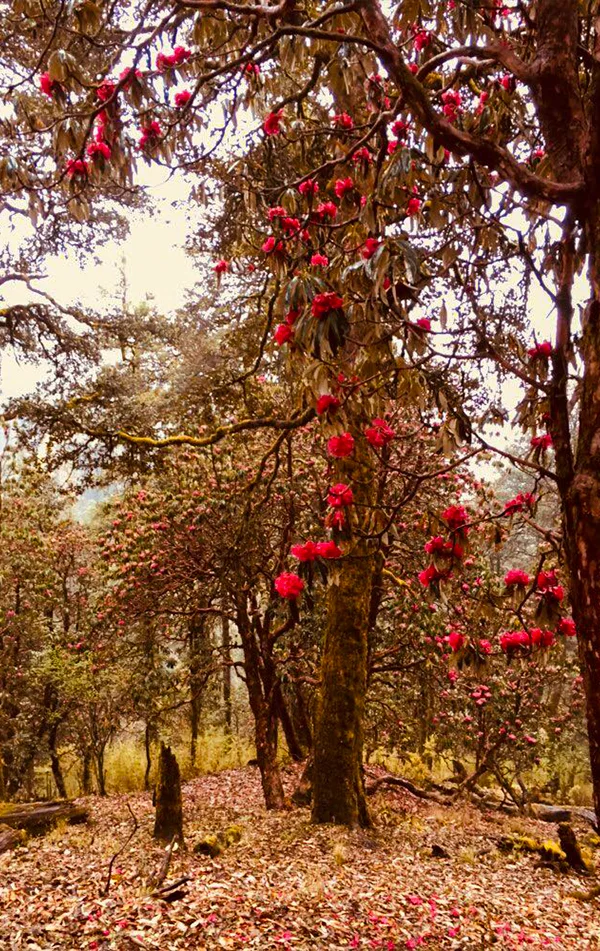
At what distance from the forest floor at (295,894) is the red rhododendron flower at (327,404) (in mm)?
2909

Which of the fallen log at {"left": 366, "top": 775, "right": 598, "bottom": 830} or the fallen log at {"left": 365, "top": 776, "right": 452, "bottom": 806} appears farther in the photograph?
the fallen log at {"left": 366, "top": 775, "right": 598, "bottom": 830}

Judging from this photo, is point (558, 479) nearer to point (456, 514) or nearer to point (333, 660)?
point (456, 514)

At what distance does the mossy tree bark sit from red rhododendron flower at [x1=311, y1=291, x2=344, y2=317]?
3509mm

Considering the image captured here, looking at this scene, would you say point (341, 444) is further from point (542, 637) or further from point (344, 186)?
point (344, 186)

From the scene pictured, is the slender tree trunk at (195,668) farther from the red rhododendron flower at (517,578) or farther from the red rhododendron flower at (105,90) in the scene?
the red rhododendron flower at (105,90)

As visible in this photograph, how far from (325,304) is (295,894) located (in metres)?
4.01

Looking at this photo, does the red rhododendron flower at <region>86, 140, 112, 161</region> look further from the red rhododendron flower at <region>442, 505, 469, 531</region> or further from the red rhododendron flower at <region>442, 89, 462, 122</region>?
the red rhododendron flower at <region>442, 505, 469, 531</region>

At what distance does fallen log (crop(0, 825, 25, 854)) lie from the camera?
228 inches

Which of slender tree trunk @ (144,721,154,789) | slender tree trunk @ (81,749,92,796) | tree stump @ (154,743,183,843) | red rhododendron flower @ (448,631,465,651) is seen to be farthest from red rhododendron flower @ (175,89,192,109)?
slender tree trunk @ (81,749,92,796)

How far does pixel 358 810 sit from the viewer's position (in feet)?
20.1

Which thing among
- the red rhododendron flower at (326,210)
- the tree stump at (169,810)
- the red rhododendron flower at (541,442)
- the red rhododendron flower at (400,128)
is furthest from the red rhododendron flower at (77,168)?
the tree stump at (169,810)

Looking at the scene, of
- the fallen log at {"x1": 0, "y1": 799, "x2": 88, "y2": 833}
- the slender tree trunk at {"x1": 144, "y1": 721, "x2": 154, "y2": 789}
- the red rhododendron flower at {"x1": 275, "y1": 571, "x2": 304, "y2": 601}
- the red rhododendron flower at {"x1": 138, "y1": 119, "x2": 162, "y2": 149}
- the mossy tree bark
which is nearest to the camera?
the red rhododendron flower at {"x1": 275, "y1": 571, "x2": 304, "y2": 601}

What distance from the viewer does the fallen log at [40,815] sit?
A: 266 inches

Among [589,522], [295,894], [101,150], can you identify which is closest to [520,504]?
[589,522]
